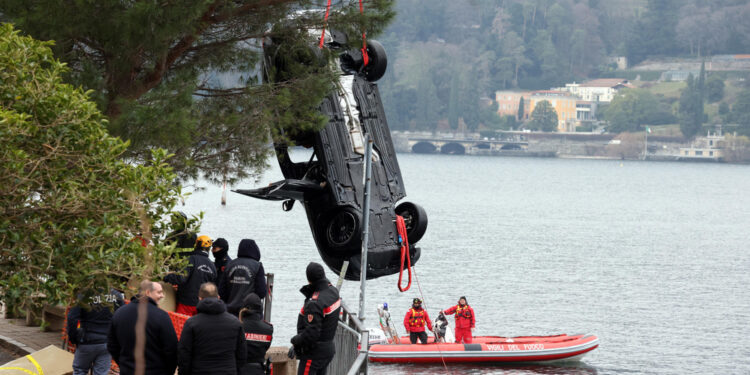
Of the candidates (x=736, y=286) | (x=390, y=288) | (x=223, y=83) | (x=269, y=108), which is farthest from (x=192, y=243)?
(x=736, y=286)

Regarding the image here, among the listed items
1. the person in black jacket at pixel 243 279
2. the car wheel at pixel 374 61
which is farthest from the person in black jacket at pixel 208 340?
the car wheel at pixel 374 61

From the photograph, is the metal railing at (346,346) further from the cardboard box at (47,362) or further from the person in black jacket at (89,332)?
the cardboard box at (47,362)

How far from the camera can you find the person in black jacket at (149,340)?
6721 mm

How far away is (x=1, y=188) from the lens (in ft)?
20.0

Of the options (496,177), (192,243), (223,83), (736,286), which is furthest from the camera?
(496,177)

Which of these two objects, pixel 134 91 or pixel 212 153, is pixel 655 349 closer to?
pixel 212 153

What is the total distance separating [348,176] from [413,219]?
1.07 meters

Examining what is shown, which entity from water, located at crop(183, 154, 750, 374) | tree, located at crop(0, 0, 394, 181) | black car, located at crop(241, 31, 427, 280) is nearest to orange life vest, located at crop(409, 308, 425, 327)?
water, located at crop(183, 154, 750, 374)

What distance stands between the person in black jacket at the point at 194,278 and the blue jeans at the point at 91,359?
1120 mm

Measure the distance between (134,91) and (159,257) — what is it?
16.2 ft

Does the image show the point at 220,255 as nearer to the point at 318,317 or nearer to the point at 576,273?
the point at 318,317

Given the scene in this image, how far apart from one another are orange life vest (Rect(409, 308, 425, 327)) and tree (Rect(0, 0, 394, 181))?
40.4ft

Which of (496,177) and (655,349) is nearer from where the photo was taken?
(655,349)

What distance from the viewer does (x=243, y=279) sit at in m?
9.16
